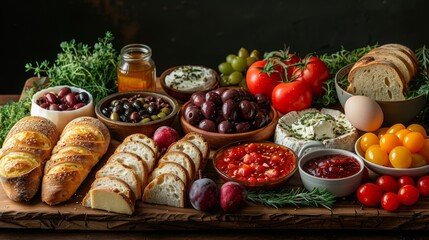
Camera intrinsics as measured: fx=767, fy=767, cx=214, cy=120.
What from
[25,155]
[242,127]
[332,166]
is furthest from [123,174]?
[332,166]

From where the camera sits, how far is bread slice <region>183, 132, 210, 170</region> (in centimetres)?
373

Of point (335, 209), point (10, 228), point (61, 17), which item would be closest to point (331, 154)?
point (335, 209)

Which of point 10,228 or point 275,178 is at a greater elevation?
point 275,178

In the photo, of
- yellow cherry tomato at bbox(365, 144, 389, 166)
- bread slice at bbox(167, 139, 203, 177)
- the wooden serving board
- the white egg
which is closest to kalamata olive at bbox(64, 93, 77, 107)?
bread slice at bbox(167, 139, 203, 177)

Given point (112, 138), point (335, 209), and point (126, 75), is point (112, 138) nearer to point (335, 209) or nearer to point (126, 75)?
point (126, 75)

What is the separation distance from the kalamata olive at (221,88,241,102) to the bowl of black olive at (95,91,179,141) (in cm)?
27

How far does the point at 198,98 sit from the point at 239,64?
0.63 meters

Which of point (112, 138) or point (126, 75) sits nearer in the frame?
point (112, 138)

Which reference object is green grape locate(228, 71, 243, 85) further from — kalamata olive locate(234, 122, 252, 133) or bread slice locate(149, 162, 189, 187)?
bread slice locate(149, 162, 189, 187)

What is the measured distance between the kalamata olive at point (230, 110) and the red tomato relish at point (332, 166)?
508 millimetres

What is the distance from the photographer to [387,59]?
410 centimetres

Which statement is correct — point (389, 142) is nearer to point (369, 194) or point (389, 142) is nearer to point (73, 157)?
point (369, 194)

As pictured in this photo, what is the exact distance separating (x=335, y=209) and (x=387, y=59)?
41.7 inches

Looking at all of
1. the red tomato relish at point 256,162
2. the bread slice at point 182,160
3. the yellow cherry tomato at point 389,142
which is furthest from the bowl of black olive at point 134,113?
the yellow cherry tomato at point 389,142
